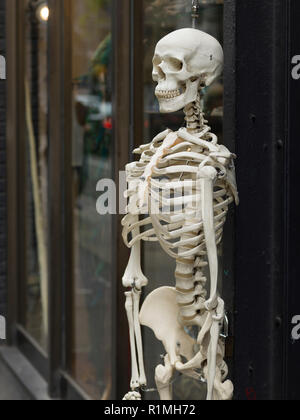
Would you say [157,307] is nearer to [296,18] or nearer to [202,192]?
[202,192]

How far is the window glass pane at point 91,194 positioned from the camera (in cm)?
397

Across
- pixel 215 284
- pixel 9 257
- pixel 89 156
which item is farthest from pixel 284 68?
pixel 9 257

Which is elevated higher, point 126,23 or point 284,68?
point 126,23

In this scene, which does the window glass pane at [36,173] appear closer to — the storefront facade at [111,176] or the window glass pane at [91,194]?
the storefront facade at [111,176]

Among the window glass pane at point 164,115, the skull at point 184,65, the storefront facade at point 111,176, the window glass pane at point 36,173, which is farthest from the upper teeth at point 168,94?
the window glass pane at point 36,173

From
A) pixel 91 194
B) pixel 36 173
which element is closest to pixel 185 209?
pixel 91 194

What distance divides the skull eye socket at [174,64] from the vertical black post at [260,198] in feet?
0.75

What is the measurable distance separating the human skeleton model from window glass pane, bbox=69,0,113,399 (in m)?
1.50

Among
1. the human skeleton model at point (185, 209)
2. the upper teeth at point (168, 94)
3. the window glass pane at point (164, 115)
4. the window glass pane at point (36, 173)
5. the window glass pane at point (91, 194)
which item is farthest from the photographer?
the window glass pane at point (36, 173)

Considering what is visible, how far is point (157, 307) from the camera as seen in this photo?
7.82 feet

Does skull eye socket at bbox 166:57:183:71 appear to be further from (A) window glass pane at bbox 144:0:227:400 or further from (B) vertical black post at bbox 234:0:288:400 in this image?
(A) window glass pane at bbox 144:0:227:400

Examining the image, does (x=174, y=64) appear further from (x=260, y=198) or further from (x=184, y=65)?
(x=260, y=198)

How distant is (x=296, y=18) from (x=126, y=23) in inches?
45.8

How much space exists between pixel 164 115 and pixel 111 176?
1.73ft
